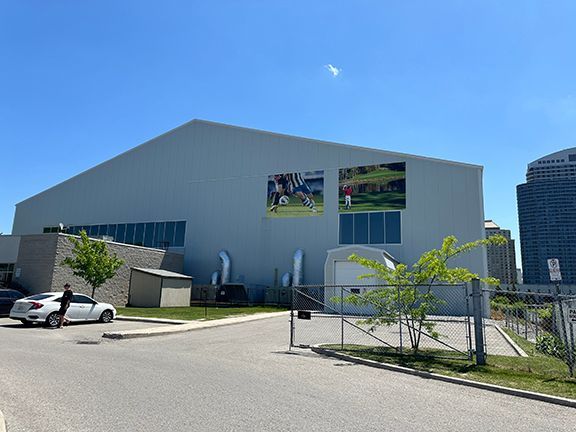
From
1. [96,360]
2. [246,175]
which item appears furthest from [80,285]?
[96,360]

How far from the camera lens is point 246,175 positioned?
1567 inches

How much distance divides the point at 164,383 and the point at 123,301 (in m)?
26.1

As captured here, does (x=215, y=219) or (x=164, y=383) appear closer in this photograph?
(x=164, y=383)

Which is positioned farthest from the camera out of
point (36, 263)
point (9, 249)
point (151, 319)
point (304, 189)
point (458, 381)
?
point (304, 189)

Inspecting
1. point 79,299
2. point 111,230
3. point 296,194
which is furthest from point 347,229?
point 111,230

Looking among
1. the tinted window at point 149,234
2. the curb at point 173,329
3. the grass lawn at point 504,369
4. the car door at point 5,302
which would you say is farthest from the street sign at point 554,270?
the tinted window at point 149,234

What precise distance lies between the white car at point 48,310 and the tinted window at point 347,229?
20.7m

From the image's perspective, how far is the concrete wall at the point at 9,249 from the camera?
90.9ft

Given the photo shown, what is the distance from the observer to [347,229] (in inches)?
1390

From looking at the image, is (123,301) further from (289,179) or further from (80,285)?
(289,179)

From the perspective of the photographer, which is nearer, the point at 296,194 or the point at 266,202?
the point at 296,194

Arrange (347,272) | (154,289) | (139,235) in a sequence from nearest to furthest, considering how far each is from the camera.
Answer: (347,272)
(154,289)
(139,235)

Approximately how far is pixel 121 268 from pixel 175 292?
170 inches

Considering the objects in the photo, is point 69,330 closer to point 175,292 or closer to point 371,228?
point 175,292
